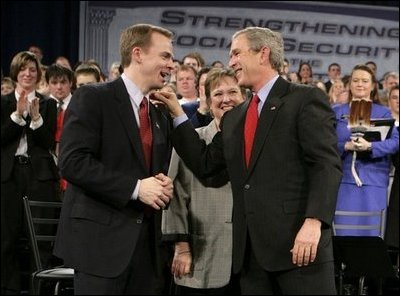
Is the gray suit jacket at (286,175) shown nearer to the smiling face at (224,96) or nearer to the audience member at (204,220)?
the audience member at (204,220)

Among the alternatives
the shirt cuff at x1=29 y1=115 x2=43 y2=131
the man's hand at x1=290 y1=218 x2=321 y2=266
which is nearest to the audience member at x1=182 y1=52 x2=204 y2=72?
the shirt cuff at x1=29 y1=115 x2=43 y2=131

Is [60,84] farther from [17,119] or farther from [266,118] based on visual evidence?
[266,118]

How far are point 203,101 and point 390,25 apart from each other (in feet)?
30.9

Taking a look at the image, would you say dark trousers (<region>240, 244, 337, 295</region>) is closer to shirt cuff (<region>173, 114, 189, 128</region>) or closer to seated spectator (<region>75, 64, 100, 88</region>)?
shirt cuff (<region>173, 114, 189, 128</region>)

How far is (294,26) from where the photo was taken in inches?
534

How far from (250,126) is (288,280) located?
26.3 inches

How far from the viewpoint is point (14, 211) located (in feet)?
21.4

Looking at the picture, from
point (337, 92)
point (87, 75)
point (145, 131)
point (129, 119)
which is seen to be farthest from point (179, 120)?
point (337, 92)

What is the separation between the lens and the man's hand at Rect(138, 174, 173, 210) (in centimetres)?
343

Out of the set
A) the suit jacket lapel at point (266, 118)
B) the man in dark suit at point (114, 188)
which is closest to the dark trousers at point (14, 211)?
the man in dark suit at point (114, 188)

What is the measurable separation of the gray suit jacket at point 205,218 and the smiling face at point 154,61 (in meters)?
0.70

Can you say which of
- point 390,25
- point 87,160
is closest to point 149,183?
point 87,160

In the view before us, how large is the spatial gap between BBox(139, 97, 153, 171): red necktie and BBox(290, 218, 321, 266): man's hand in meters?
0.69

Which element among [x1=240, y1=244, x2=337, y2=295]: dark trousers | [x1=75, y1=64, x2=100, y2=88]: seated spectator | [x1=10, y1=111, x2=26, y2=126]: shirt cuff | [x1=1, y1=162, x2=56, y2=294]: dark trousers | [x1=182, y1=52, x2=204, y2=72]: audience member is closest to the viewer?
[x1=240, y1=244, x2=337, y2=295]: dark trousers
